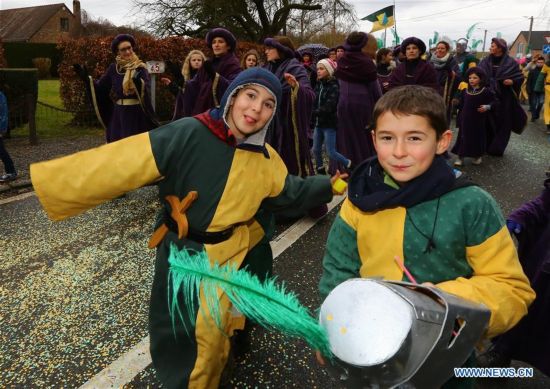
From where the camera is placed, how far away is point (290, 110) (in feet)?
16.6

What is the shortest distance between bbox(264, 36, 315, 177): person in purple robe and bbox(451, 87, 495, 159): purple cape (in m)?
3.88

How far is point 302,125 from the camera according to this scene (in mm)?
5113

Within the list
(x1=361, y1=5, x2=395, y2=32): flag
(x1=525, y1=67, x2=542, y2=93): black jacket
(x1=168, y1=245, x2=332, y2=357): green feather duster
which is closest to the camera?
(x1=168, y1=245, x2=332, y2=357): green feather duster

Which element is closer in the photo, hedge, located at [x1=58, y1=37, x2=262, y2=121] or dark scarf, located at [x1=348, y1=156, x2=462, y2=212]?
dark scarf, located at [x1=348, y1=156, x2=462, y2=212]

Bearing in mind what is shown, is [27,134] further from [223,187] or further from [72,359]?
[223,187]

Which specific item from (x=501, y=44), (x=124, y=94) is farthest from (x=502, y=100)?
(x=124, y=94)

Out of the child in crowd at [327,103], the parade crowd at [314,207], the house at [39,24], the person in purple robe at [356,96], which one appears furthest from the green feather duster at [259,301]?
the house at [39,24]

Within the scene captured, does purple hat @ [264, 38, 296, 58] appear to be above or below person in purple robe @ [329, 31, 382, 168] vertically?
above

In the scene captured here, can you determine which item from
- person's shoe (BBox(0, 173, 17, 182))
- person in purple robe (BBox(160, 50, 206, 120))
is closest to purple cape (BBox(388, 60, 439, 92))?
person in purple robe (BBox(160, 50, 206, 120))

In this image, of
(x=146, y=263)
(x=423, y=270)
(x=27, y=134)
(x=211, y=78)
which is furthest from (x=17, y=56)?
(x=423, y=270)

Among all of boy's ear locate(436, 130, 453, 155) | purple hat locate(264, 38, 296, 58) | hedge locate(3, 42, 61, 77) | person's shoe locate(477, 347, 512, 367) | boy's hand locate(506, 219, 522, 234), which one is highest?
hedge locate(3, 42, 61, 77)

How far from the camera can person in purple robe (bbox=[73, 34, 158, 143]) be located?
18.4 ft

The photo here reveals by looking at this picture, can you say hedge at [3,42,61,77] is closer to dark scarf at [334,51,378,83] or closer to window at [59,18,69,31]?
window at [59,18,69,31]

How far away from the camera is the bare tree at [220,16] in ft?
77.3
